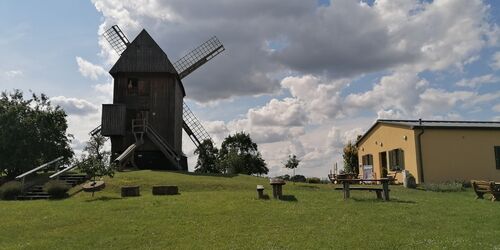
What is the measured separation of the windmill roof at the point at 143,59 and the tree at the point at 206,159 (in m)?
10.5

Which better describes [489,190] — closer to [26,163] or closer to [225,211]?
[225,211]

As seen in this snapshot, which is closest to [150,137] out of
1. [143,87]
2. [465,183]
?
[143,87]

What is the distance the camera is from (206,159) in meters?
48.1

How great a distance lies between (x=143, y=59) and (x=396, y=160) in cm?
2154

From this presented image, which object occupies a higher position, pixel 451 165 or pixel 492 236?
pixel 451 165

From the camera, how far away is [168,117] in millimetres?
38031

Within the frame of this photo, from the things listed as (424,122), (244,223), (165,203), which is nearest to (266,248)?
(244,223)

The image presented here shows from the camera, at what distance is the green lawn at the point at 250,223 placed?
1084cm

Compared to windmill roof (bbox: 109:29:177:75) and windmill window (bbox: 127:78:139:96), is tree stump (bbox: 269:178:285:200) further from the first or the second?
windmill window (bbox: 127:78:139:96)

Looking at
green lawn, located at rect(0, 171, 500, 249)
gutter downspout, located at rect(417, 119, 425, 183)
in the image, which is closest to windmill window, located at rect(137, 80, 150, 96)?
green lawn, located at rect(0, 171, 500, 249)

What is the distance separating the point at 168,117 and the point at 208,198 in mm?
20244

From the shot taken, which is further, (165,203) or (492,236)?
(165,203)

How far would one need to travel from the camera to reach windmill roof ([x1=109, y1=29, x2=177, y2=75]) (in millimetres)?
37719

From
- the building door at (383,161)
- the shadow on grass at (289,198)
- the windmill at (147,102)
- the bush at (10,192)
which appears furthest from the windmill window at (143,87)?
the shadow on grass at (289,198)
